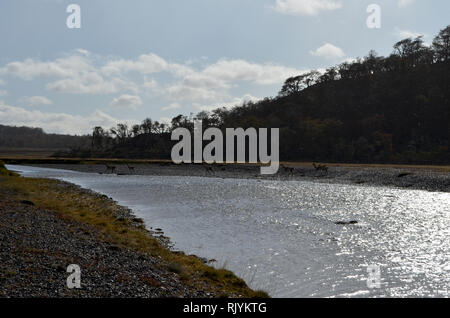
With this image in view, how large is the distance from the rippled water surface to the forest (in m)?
70.3

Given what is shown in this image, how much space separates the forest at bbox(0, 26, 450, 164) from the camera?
358 feet

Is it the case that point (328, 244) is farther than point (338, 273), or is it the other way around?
point (328, 244)

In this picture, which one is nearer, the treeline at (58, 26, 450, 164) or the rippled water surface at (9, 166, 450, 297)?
the rippled water surface at (9, 166, 450, 297)

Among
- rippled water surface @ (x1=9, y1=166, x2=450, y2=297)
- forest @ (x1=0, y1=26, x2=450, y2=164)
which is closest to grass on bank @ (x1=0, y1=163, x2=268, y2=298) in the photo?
rippled water surface @ (x1=9, y1=166, x2=450, y2=297)

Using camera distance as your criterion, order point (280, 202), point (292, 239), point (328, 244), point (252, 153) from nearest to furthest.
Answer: point (328, 244) < point (292, 239) < point (280, 202) < point (252, 153)

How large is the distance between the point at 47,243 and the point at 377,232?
17041 mm

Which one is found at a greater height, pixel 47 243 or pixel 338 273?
pixel 47 243

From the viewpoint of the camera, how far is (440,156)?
302 ft

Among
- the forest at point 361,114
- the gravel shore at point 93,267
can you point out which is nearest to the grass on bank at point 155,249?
the gravel shore at point 93,267

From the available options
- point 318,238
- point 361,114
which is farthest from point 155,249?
point 361,114

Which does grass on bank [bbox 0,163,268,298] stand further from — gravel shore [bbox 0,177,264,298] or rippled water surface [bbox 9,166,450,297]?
rippled water surface [bbox 9,166,450,297]

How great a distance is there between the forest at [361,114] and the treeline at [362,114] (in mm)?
210
